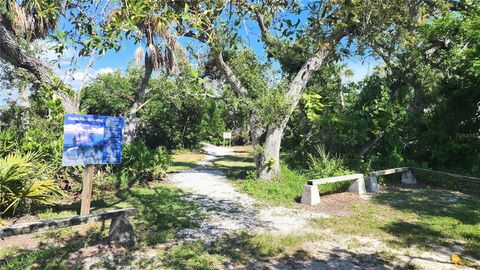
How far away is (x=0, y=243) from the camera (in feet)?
17.3

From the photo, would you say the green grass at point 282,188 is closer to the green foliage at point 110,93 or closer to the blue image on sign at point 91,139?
the blue image on sign at point 91,139

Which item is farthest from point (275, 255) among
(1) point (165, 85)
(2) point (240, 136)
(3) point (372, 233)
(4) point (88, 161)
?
(2) point (240, 136)

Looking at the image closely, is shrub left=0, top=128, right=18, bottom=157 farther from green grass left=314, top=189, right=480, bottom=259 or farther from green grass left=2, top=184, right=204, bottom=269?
green grass left=314, top=189, right=480, bottom=259

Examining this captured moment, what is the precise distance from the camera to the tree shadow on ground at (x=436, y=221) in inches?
209

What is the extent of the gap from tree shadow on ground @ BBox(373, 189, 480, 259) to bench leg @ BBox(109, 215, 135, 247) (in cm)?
376

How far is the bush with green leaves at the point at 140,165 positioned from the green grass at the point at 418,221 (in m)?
5.73

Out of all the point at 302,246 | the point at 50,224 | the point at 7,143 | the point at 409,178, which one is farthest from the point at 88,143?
the point at 409,178

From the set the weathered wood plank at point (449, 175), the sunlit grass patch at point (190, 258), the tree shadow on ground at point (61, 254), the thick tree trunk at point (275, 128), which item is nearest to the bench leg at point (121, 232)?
the tree shadow on ground at point (61, 254)

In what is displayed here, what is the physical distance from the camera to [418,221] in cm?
650

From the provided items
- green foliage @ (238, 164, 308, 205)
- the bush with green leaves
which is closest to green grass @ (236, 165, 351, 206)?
green foliage @ (238, 164, 308, 205)

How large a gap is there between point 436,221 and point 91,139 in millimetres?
6112

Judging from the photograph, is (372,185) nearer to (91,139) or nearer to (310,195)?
(310,195)

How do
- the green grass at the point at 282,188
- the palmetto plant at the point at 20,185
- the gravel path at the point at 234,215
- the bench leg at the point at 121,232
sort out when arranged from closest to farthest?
the bench leg at the point at 121,232
the gravel path at the point at 234,215
the palmetto plant at the point at 20,185
the green grass at the point at 282,188

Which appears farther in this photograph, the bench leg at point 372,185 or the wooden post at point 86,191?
the bench leg at point 372,185
